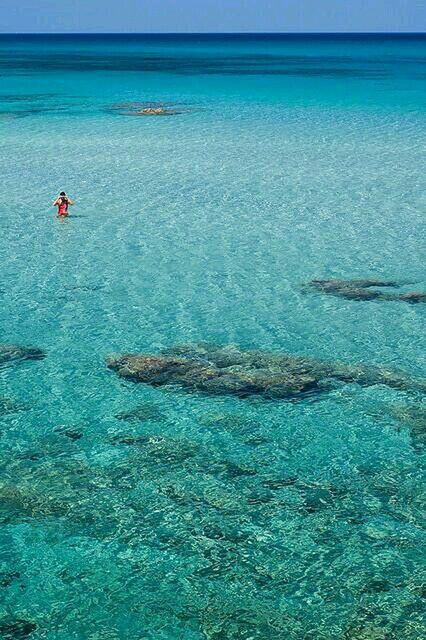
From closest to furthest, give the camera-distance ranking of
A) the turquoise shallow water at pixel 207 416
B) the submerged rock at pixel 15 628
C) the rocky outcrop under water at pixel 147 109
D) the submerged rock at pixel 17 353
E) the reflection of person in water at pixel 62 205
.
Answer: the submerged rock at pixel 15 628, the turquoise shallow water at pixel 207 416, the submerged rock at pixel 17 353, the reflection of person in water at pixel 62 205, the rocky outcrop under water at pixel 147 109

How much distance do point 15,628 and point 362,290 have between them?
12525 millimetres

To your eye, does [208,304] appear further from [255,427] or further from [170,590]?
[170,590]

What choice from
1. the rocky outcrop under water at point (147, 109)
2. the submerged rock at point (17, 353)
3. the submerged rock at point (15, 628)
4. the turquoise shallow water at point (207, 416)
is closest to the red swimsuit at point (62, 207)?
the turquoise shallow water at point (207, 416)

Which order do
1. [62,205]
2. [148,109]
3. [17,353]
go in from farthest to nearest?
[148,109], [62,205], [17,353]

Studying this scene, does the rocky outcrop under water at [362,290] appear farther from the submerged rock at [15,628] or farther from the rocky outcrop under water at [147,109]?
the rocky outcrop under water at [147,109]

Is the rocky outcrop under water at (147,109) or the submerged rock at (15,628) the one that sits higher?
the rocky outcrop under water at (147,109)

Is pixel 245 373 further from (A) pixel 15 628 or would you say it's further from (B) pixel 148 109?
(B) pixel 148 109

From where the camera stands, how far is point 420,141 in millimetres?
39688

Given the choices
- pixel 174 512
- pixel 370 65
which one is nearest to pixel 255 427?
pixel 174 512

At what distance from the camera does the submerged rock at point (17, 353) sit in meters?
15.9

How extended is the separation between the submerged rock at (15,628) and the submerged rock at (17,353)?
7.29m

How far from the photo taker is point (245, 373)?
1496cm

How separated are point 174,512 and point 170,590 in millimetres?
1533

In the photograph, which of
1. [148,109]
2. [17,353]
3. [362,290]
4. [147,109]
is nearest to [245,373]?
[17,353]
